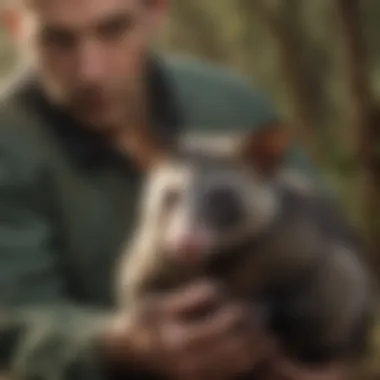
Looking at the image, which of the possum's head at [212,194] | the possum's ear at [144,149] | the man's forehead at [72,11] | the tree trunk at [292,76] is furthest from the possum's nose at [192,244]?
the man's forehead at [72,11]

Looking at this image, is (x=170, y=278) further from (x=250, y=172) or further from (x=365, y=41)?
(x=365, y=41)

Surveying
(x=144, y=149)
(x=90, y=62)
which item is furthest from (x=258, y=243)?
(x=90, y=62)

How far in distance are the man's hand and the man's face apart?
27cm

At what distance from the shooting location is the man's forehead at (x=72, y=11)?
1291 mm

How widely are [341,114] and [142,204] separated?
12.6 inches

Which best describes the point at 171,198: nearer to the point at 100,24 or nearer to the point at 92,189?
the point at 92,189

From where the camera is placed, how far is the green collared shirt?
4.18ft

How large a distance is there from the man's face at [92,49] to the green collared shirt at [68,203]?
0.09 feet

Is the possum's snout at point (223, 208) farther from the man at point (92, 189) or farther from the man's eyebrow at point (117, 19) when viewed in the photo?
the man's eyebrow at point (117, 19)

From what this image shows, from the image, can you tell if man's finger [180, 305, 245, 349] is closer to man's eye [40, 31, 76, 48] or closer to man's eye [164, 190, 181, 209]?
man's eye [164, 190, 181, 209]

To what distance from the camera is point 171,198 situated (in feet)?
4.19

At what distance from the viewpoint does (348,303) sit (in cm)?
131

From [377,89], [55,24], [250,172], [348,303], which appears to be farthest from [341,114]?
[55,24]

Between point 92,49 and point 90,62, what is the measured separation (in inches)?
0.7
